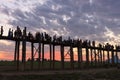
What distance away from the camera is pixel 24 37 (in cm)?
3055

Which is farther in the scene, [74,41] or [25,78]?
[74,41]

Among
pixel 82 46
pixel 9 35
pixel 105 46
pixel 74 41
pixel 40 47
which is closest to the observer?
pixel 9 35

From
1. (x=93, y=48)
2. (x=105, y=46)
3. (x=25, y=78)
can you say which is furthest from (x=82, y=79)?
(x=105, y=46)

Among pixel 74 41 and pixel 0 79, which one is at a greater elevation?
pixel 74 41

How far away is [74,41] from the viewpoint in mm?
41281

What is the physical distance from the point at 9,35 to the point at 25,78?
6.92 meters

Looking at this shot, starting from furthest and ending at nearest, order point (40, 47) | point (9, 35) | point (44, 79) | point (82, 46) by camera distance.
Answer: point (82, 46), point (40, 47), point (9, 35), point (44, 79)

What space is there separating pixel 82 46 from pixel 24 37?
15.7 m

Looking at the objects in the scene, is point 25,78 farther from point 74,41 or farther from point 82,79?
point 74,41

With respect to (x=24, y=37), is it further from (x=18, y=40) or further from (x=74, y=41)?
(x=74, y=41)

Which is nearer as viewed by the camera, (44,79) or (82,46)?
(44,79)

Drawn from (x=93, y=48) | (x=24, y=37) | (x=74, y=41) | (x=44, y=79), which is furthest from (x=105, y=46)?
(x=44, y=79)

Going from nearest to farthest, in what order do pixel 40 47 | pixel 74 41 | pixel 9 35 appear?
pixel 9 35 → pixel 40 47 → pixel 74 41

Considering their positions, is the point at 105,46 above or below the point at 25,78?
above
